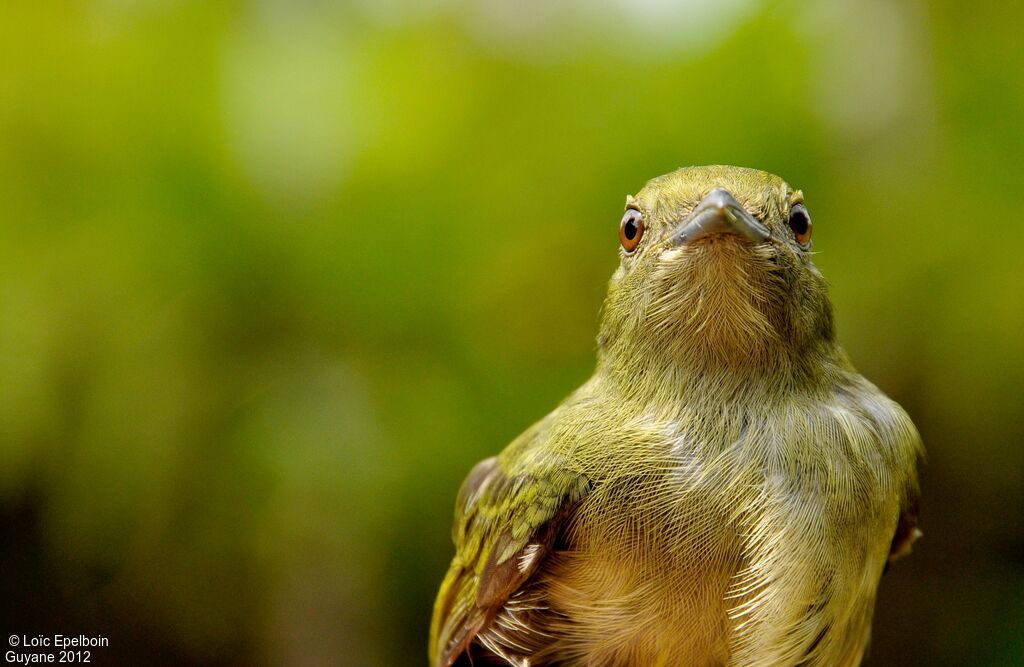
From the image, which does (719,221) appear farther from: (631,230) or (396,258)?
(396,258)

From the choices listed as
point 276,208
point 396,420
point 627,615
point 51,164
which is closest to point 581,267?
point 396,420

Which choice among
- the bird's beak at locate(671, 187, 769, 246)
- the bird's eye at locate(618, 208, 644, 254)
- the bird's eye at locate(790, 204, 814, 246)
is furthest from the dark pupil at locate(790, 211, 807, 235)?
the bird's eye at locate(618, 208, 644, 254)

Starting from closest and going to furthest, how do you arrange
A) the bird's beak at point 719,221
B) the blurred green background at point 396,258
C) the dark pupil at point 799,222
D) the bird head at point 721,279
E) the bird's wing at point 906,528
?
the bird's beak at point 719,221 < the bird head at point 721,279 < the dark pupil at point 799,222 < the bird's wing at point 906,528 < the blurred green background at point 396,258

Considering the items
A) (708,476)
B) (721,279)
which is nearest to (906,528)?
(708,476)

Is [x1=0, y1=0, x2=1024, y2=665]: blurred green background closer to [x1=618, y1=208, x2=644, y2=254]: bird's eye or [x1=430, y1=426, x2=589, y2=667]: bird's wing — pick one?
[x1=430, y1=426, x2=589, y2=667]: bird's wing

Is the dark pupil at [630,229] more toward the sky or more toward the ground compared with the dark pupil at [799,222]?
more toward the sky

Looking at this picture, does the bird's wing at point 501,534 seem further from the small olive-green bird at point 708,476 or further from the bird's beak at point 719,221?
the bird's beak at point 719,221

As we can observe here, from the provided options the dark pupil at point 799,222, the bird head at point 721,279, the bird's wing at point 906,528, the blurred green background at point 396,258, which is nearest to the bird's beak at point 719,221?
the bird head at point 721,279
